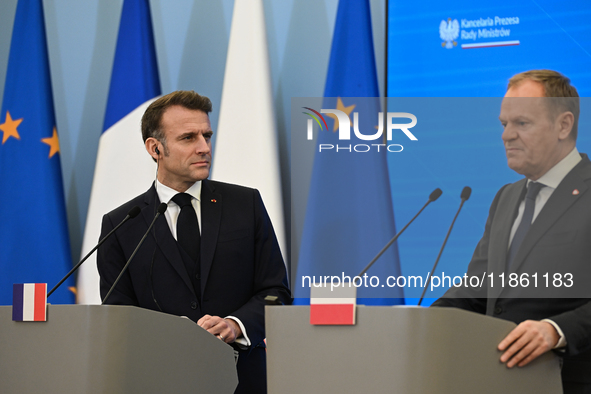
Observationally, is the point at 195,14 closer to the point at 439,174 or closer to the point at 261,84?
the point at 261,84

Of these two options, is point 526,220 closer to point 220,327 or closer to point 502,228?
point 502,228

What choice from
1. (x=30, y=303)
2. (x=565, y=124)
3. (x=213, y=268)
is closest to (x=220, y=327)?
(x=213, y=268)

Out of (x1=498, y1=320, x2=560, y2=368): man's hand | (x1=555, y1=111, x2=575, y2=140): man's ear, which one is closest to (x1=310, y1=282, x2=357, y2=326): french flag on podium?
(x1=498, y1=320, x2=560, y2=368): man's hand

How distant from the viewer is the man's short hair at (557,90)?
6.70 feet

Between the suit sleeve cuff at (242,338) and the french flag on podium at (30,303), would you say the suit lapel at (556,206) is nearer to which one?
the suit sleeve cuff at (242,338)

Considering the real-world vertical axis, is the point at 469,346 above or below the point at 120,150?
below

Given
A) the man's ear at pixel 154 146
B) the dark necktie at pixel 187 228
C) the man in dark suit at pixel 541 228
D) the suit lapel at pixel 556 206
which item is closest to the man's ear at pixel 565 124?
the man in dark suit at pixel 541 228

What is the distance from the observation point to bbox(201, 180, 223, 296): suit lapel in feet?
8.38

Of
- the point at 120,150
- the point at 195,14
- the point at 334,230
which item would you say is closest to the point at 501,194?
the point at 334,230

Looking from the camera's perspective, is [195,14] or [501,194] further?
[195,14]

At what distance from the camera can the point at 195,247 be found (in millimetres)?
2611

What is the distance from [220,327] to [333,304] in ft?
2.54

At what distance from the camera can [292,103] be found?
3.79 m

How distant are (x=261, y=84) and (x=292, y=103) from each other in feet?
0.74
